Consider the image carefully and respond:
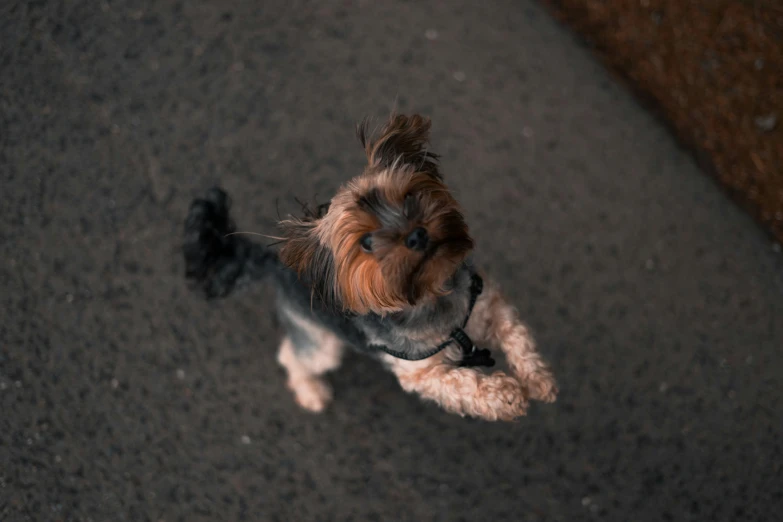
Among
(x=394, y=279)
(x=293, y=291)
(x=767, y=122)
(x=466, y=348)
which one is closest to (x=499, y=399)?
(x=466, y=348)

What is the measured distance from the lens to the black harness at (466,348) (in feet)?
8.41

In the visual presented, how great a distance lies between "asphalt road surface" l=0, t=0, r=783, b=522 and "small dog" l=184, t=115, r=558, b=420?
32.1 inches

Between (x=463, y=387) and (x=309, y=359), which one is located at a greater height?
(x=463, y=387)

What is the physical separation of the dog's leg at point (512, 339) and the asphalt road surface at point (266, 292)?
899 mm

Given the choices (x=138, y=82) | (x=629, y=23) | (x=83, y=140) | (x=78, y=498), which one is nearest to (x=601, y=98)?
(x=629, y=23)

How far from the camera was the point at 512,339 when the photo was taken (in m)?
2.77

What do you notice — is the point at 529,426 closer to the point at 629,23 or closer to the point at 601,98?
the point at 601,98

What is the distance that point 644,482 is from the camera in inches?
137

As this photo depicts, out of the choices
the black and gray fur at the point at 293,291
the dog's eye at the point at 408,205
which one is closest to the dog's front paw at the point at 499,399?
the black and gray fur at the point at 293,291

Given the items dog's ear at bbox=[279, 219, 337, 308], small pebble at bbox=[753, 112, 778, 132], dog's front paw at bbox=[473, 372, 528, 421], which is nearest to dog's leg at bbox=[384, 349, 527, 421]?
dog's front paw at bbox=[473, 372, 528, 421]

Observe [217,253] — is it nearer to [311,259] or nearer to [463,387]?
[311,259]

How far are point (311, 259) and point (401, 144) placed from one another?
642 millimetres

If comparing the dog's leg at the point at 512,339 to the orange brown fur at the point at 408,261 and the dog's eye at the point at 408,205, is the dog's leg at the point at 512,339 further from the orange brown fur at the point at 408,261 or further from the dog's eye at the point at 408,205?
the dog's eye at the point at 408,205

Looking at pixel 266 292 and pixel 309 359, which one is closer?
pixel 309 359
